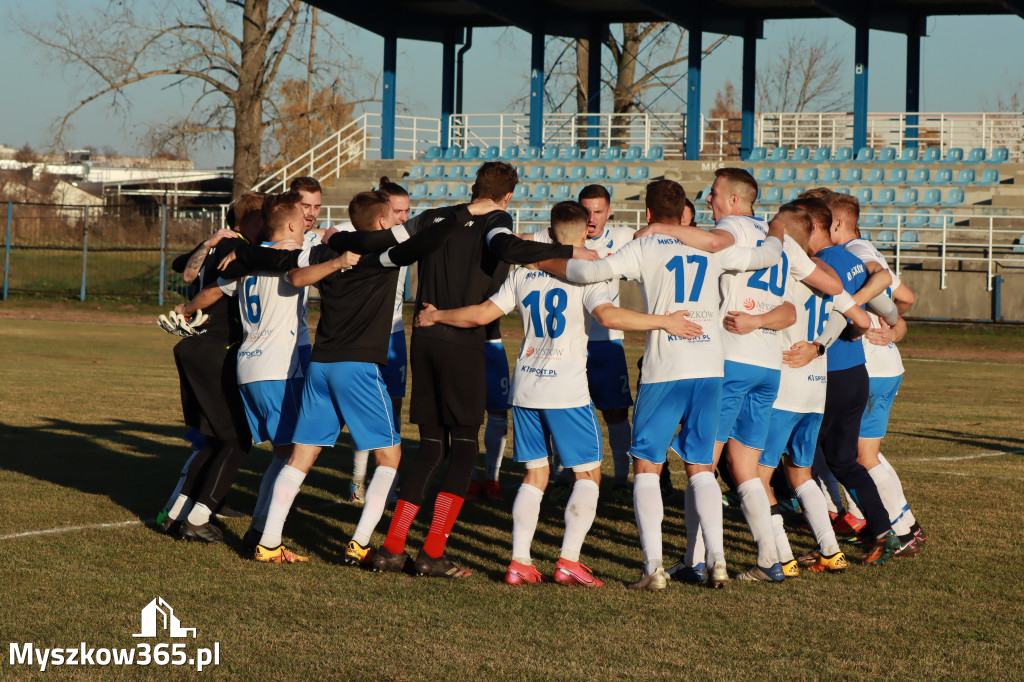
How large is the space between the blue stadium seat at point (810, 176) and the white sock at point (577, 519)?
85.7 ft

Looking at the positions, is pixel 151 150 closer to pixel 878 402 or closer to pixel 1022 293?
pixel 1022 293

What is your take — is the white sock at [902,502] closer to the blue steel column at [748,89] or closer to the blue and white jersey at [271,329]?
the blue and white jersey at [271,329]

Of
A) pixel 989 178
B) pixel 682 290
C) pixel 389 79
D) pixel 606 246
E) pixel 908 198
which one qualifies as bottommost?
pixel 682 290

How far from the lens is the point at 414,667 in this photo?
4355mm

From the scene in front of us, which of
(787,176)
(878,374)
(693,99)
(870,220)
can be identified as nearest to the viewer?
(878,374)

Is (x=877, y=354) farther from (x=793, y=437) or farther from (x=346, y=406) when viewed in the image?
(x=346, y=406)

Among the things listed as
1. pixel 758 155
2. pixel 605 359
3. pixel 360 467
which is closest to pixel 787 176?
pixel 758 155

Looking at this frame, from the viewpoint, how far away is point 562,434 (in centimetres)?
575

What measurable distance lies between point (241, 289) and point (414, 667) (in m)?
2.83

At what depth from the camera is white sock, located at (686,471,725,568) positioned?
18.5 ft

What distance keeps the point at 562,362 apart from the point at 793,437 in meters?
1.53

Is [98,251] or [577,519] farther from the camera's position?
[98,251]

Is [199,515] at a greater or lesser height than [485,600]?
greater

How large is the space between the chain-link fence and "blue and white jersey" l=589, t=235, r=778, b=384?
2594cm
